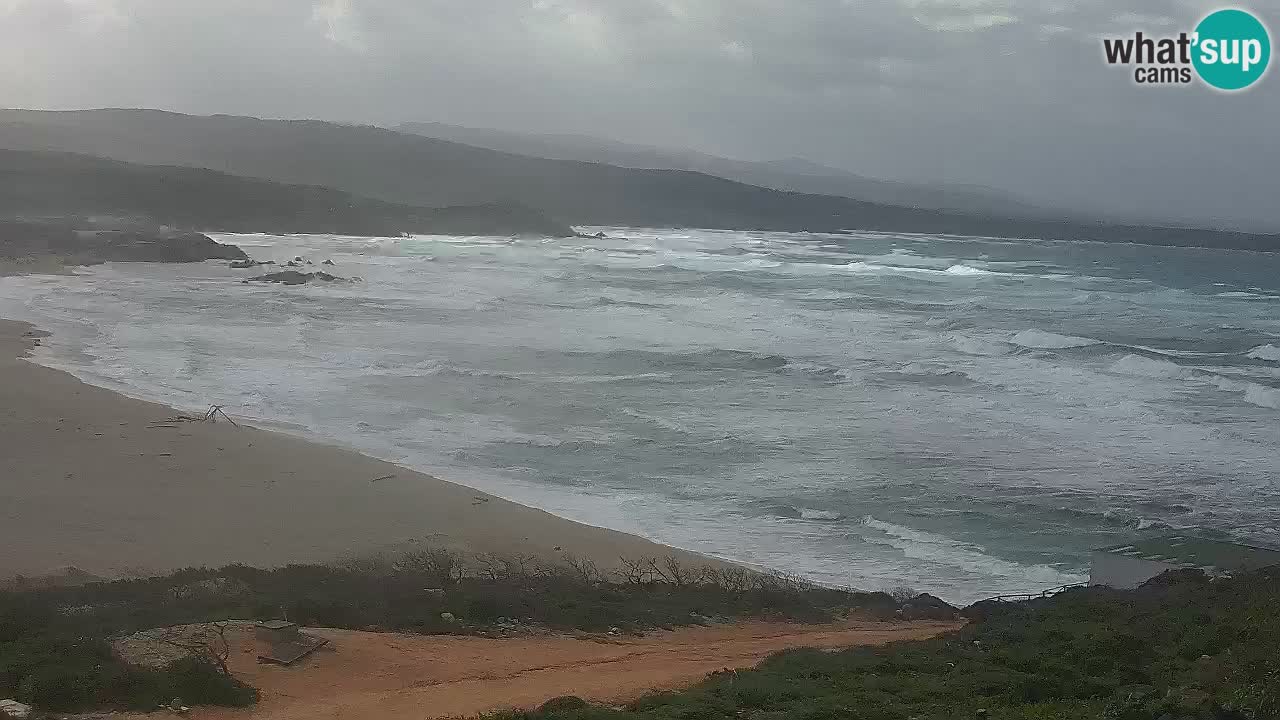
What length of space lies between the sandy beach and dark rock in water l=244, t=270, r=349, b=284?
22.3 metres

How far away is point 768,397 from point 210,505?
1180cm

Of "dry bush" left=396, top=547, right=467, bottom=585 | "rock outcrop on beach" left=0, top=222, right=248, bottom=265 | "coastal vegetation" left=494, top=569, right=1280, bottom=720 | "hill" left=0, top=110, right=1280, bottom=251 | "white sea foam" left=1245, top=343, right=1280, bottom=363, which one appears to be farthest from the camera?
"hill" left=0, top=110, right=1280, bottom=251

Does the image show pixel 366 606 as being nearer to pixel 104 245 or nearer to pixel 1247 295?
pixel 104 245

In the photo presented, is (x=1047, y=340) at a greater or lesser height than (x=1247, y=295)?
lesser

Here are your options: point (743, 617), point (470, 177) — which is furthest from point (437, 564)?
point (470, 177)

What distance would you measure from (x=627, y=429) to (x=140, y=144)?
10214 cm

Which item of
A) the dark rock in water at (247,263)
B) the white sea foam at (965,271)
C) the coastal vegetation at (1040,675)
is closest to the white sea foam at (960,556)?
the coastal vegetation at (1040,675)

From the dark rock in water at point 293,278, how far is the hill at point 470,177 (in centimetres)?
5680

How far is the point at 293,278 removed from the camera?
38094 millimetres

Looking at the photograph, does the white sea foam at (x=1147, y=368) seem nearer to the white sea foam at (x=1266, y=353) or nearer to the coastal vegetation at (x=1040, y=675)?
the white sea foam at (x=1266, y=353)

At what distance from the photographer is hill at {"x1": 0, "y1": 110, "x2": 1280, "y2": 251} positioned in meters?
98.4

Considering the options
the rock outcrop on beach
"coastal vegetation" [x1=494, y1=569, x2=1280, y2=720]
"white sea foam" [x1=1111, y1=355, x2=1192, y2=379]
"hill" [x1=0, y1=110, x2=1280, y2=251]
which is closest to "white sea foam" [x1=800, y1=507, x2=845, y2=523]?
"coastal vegetation" [x1=494, y1=569, x2=1280, y2=720]

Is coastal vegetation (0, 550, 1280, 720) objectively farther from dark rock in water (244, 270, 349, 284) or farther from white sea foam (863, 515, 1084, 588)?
dark rock in water (244, 270, 349, 284)

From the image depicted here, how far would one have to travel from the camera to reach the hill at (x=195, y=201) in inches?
2443
